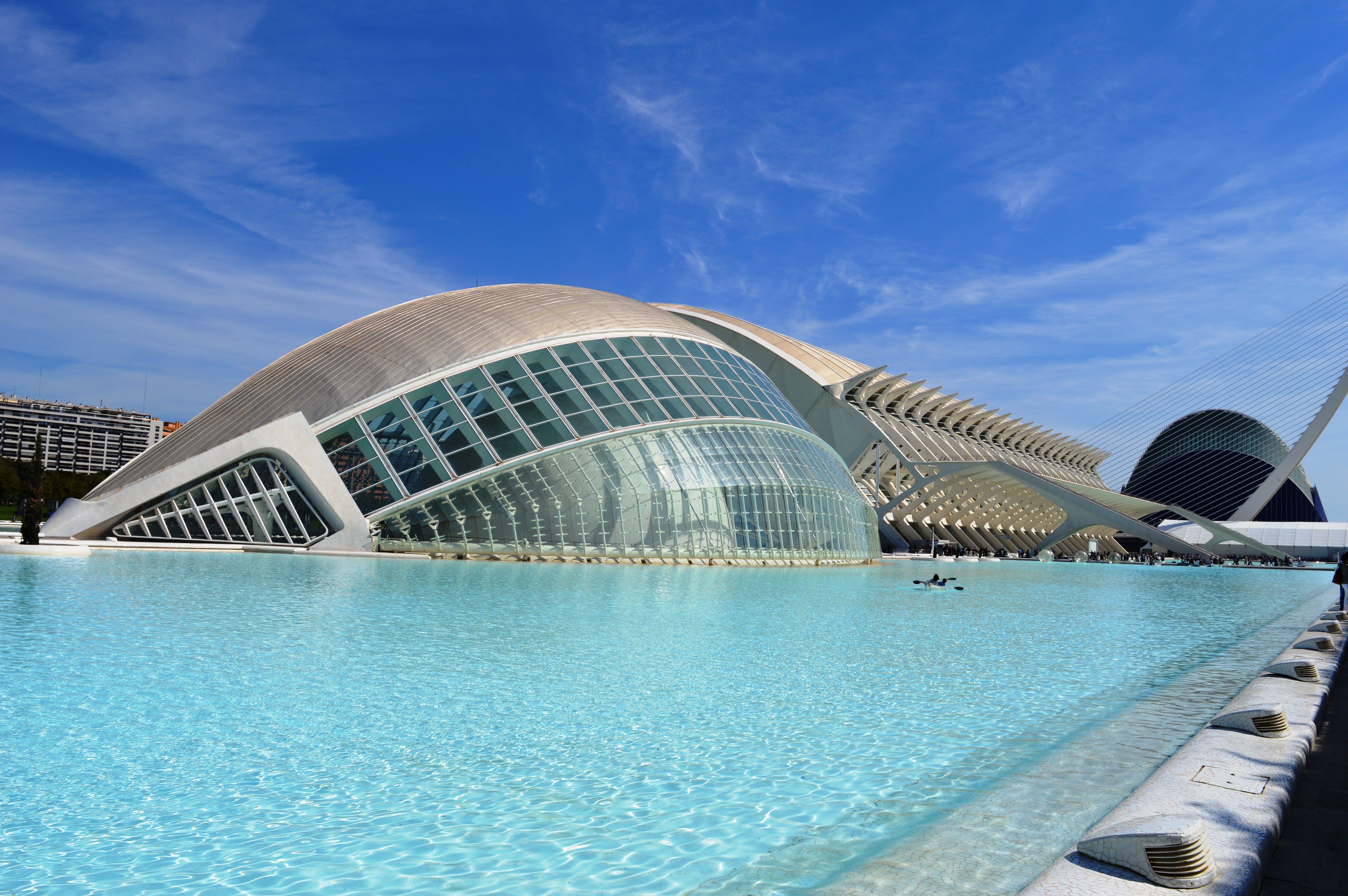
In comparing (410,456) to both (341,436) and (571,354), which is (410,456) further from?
(571,354)

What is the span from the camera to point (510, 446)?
2714 cm

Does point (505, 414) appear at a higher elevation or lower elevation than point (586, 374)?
lower

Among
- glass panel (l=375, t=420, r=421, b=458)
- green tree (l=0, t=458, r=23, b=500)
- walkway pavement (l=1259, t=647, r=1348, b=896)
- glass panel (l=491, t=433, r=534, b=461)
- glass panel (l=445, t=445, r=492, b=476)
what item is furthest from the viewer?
green tree (l=0, t=458, r=23, b=500)

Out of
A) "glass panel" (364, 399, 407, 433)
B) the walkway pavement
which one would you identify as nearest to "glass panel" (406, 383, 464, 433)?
"glass panel" (364, 399, 407, 433)

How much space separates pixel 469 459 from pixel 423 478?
1.51m

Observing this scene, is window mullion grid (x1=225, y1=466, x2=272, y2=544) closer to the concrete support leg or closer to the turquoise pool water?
the turquoise pool water

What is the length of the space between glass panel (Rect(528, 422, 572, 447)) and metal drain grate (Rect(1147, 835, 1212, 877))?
964 inches

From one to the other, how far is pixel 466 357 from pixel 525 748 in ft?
78.9

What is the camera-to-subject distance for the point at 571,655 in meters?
9.45

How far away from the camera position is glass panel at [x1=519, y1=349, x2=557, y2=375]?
2928 cm

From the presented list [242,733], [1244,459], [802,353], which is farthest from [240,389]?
[1244,459]

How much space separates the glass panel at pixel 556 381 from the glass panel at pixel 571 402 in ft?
0.62

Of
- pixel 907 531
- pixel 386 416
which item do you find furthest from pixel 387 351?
pixel 907 531

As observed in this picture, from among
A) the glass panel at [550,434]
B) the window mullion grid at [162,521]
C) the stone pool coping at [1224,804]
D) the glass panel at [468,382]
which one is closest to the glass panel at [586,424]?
the glass panel at [550,434]
